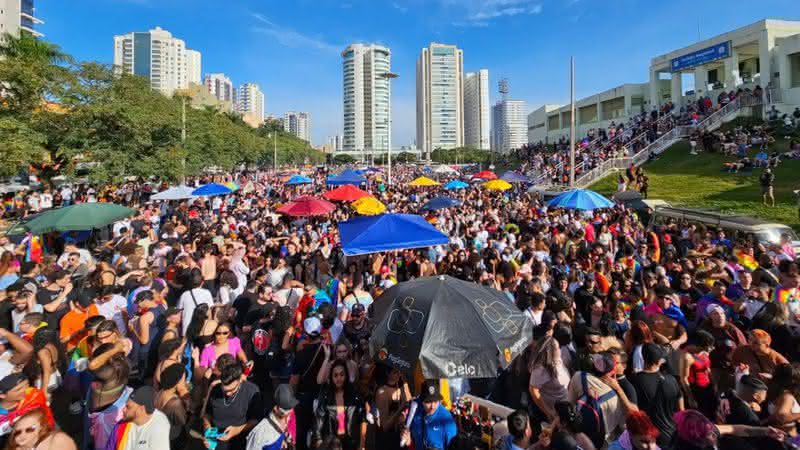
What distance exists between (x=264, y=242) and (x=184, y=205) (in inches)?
299

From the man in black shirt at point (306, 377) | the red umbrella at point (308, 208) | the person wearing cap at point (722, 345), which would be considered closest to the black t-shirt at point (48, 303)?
the man in black shirt at point (306, 377)

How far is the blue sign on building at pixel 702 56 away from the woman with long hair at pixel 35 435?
4403 centimetres

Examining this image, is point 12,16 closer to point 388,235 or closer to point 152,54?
point 152,54

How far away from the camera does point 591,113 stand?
177 ft

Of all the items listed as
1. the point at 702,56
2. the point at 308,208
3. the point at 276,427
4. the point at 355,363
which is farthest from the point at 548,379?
the point at 702,56

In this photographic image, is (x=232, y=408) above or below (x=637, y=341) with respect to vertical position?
below

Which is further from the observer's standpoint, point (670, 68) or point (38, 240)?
point (670, 68)

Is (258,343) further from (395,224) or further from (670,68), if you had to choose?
(670,68)

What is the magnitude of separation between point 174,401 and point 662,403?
3975 mm

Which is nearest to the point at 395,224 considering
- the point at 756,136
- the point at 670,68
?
the point at 756,136

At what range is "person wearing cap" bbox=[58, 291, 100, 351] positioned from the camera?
182 inches

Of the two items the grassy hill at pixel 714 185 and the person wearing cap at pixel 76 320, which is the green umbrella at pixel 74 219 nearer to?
the person wearing cap at pixel 76 320

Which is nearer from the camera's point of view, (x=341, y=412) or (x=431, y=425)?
(x=431, y=425)

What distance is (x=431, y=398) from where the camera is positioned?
11.1ft
